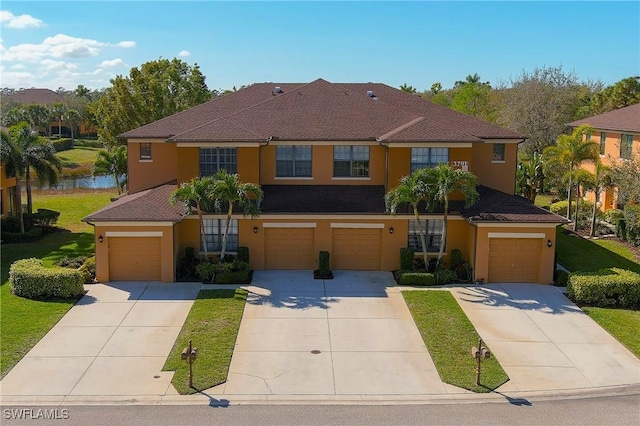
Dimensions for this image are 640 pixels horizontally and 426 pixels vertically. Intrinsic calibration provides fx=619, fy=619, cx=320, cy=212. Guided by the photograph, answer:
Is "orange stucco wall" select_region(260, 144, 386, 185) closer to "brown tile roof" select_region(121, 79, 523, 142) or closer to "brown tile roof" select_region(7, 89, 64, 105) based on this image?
"brown tile roof" select_region(121, 79, 523, 142)

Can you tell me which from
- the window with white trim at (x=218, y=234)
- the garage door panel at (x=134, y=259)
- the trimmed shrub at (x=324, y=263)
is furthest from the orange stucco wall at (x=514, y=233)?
the garage door panel at (x=134, y=259)

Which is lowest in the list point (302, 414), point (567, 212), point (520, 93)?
point (302, 414)

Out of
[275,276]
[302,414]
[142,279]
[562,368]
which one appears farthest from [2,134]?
[562,368]

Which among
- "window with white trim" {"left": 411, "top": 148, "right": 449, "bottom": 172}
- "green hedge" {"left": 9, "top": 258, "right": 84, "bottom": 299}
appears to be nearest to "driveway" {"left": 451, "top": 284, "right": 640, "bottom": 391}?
"window with white trim" {"left": 411, "top": 148, "right": 449, "bottom": 172}

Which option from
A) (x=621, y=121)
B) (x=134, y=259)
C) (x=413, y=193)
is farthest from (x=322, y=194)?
(x=621, y=121)

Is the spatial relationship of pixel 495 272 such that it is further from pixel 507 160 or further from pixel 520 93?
pixel 520 93

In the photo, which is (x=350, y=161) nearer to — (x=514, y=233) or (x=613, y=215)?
(x=514, y=233)
